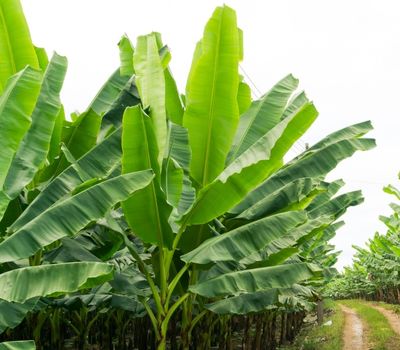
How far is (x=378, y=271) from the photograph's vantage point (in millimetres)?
33656

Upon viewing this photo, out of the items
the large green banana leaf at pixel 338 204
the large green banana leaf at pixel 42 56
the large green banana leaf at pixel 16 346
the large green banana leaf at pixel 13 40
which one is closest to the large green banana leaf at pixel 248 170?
the large green banana leaf at pixel 16 346

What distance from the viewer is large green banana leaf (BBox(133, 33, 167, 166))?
5.03 meters

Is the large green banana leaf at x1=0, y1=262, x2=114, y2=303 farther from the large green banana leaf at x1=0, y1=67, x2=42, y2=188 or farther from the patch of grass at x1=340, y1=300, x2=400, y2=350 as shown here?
the patch of grass at x1=340, y1=300, x2=400, y2=350

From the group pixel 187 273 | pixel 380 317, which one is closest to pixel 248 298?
pixel 187 273

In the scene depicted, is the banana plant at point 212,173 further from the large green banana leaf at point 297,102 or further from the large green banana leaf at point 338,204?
the large green banana leaf at point 338,204

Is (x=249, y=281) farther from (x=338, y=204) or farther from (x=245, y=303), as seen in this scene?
(x=338, y=204)

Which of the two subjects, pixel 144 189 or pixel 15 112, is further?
pixel 144 189

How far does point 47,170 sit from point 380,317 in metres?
20.5

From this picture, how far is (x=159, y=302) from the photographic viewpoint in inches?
204

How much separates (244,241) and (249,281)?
1.33ft

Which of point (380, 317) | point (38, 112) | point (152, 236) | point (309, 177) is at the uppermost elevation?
point (38, 112)

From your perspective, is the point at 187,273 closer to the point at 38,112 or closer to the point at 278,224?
Result: the point at 278,224

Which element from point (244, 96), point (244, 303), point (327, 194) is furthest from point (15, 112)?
point (327, 194)

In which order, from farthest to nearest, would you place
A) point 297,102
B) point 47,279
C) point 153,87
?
point 297,102 → point 153,87 → point 47,279
